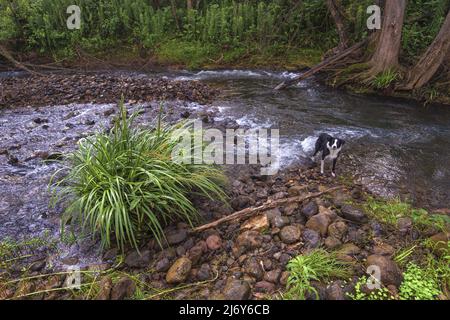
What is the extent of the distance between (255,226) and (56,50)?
Result: 12.8 meters

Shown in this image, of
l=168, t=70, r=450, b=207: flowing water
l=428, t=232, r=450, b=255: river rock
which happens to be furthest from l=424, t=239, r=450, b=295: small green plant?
l=168, t=70, r=450, b=207: flowing water

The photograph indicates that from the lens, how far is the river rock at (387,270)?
2.66 metres

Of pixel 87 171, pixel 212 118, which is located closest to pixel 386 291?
pixel 87 171

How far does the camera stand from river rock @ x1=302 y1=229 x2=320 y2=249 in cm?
309

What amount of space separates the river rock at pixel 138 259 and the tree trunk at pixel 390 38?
27.1ft

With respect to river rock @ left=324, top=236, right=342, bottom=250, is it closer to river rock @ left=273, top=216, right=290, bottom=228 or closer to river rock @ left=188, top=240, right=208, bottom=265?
river rock @ left=273, top=216, right=290, bottom=228

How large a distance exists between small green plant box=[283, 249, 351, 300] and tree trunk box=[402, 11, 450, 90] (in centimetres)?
729

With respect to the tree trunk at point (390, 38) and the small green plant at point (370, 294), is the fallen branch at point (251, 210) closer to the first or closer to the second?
the small green plant at point (370, 294)

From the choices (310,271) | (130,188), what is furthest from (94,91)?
(310,271)

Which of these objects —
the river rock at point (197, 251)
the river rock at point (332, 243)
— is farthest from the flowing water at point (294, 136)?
the river rock at point (332, 243)

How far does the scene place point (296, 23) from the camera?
12.3 m

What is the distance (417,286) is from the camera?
2.66 meters

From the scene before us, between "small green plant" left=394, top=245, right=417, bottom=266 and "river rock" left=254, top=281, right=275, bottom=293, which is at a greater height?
"small green plant" left=394, top=245, right=417, bottom=266
